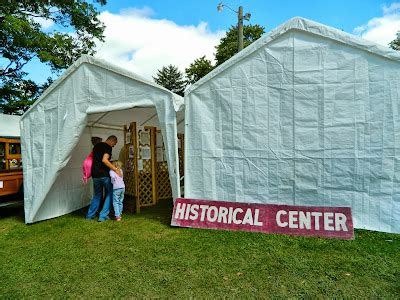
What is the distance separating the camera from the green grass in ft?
9.45

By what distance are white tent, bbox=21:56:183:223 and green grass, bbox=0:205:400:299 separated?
3.37 ft

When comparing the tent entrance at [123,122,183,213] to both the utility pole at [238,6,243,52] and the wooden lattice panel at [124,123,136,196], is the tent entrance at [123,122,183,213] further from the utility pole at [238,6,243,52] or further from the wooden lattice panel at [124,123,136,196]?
the utility pole at [238,6,243,52]

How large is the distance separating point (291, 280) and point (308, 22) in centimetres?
359

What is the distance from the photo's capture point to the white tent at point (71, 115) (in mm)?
4938

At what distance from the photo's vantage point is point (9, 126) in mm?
7242

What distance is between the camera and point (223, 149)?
4.83 meters

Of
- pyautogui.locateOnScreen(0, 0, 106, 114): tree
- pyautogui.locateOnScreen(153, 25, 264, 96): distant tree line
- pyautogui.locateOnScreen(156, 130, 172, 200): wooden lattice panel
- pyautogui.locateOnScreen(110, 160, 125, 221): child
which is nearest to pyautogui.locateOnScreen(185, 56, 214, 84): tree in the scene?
pyautogui.locateOnScreen(153, 25, 264, 96): distant tree line

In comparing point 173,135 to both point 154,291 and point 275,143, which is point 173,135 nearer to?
point 275,143

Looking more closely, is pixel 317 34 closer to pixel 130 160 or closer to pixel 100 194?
pixel 130 160

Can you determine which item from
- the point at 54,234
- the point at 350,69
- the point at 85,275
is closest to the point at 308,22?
the point at 350,69

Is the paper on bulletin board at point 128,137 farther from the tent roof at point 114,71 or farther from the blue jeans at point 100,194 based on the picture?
the tent roof at point 114,71

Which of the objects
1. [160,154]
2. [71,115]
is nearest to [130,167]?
[160,154]

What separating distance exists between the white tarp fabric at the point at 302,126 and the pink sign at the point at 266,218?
0.70 feet

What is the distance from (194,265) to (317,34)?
3.67 m
